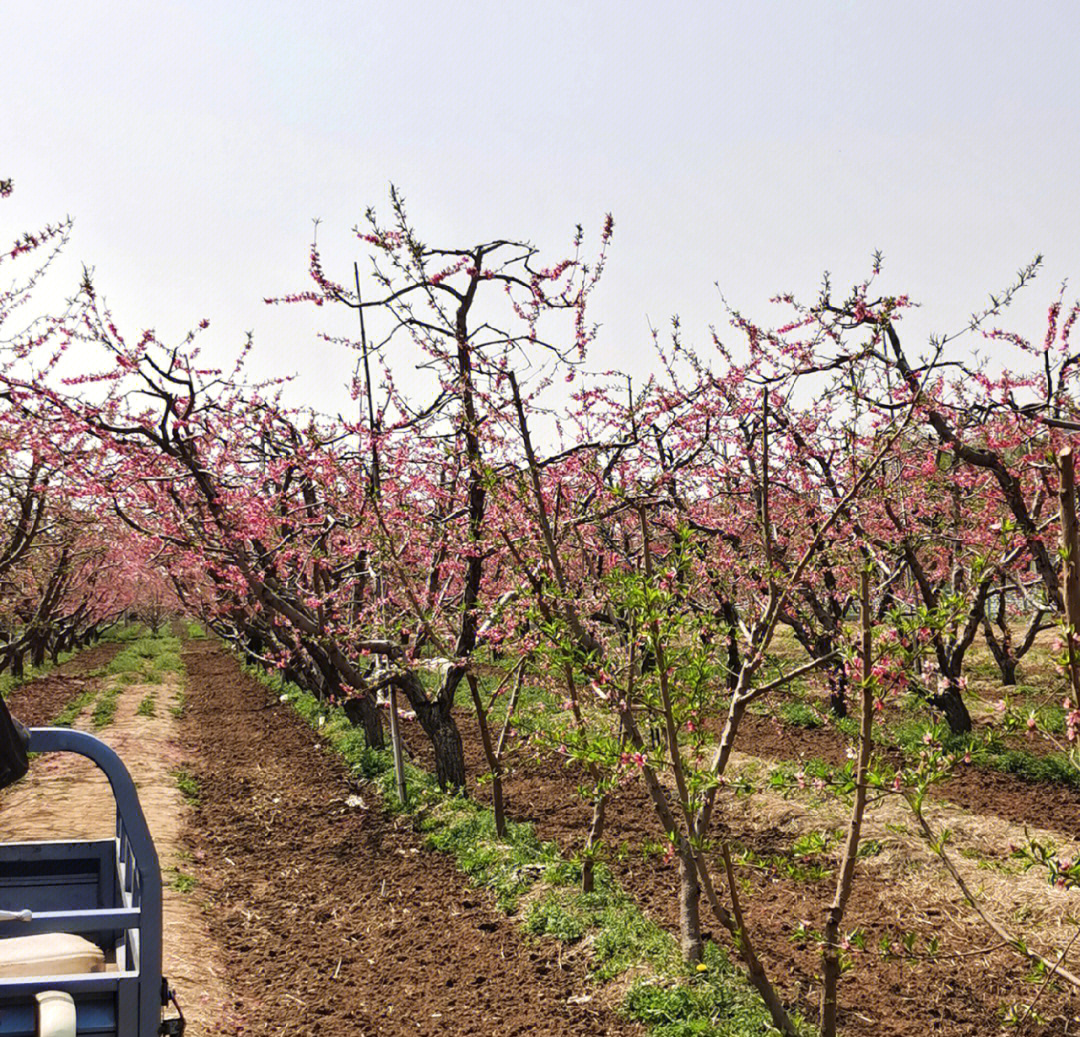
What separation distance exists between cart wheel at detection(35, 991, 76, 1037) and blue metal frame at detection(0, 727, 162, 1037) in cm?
3

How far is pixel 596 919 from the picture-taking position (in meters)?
6.19

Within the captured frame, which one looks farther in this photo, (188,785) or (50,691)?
(50,691)

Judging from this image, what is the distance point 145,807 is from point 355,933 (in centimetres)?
462

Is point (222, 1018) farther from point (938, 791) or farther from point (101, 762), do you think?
point (938, 791)

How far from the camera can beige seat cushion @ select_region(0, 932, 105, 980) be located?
317cm

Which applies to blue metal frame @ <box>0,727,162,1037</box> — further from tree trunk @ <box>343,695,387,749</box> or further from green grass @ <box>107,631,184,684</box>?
green grass @ <box>107,631,184,684</box>

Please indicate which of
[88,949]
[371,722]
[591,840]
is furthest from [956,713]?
[88,949]

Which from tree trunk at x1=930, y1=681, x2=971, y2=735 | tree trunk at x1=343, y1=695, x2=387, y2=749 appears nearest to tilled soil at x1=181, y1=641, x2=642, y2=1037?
tree trunk at x1=343, y1=695, x2=387, y2=749

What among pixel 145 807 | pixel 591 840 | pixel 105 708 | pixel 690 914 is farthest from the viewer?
pixel 105 708

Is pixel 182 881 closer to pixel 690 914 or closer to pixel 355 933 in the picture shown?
pixel 355 933

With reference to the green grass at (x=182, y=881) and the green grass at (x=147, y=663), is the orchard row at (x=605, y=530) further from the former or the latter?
the green grass at (x=147, y=663)

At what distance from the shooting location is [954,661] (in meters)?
11.5

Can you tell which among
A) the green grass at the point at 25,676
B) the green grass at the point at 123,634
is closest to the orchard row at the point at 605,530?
the green grass at the point at 25,676

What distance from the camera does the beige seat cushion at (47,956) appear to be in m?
3.17
